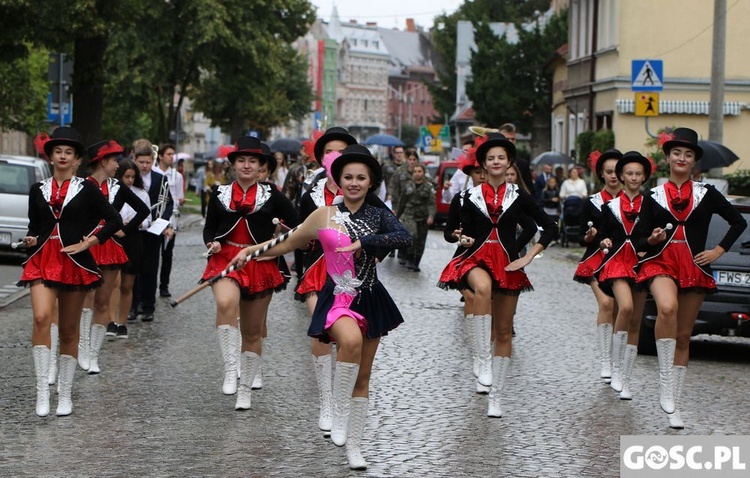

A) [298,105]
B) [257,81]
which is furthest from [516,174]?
[298,105]

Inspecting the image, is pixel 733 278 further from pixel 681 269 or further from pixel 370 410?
pixel 370 410

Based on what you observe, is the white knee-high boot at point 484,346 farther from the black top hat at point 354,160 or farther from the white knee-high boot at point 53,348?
the white knee-high boot at point 53,348

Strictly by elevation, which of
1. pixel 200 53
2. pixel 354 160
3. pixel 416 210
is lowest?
pixel 416 210

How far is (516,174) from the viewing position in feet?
41.1

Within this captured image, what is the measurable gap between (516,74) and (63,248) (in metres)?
53.8

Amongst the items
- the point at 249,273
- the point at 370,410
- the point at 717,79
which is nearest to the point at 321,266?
the point at 249,273

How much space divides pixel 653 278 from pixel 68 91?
19.7 m

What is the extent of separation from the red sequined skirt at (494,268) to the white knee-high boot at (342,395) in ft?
7.83

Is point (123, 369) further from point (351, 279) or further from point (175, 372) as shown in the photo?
point (351, 279)

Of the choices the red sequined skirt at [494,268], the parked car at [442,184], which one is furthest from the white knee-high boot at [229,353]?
the parked car at [442,184]

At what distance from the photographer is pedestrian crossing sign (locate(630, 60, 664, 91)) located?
25250 millimetres

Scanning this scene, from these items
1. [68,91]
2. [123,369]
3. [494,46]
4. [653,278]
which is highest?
[494,46]

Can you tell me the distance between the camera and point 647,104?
2498 cm

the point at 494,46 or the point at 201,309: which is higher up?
the point at 494,46
